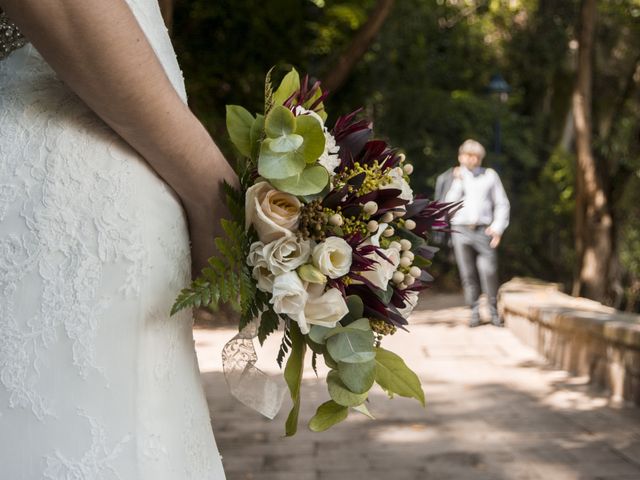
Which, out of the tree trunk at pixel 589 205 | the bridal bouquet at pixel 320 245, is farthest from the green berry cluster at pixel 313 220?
the tree trunk at pixel 589 205

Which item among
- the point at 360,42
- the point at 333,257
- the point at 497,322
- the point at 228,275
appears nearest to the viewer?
the point at 228,275

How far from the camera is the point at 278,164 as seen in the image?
1.38m

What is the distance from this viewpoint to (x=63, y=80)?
1.22m

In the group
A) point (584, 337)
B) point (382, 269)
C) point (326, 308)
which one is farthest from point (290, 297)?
point (584, 337)

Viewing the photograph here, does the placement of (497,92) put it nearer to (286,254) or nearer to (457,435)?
(457,435)

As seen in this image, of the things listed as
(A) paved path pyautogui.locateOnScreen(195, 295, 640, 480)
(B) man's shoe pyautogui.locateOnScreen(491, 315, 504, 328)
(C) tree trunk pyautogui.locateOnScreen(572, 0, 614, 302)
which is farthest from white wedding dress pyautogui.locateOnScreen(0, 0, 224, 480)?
(C) tree trunk pyautogui.locateOnScreen(572, 0, 614, 302)

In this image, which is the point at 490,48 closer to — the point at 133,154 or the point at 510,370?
the point at 510,370

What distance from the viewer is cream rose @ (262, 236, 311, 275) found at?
1374mm

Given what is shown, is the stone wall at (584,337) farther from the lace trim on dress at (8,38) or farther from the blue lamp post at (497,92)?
the blue lamp post at (497,92)

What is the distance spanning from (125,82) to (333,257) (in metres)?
0.43

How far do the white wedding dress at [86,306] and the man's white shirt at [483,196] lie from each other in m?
8.56

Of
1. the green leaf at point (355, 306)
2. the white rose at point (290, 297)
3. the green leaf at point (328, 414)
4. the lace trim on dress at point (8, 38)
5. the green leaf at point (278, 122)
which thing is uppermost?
the lace trim on dress at point (8, 38)

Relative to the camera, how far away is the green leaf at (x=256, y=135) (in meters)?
1.45

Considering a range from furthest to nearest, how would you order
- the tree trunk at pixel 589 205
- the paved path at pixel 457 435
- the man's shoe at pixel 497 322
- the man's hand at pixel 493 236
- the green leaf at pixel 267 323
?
the tree trunk at pixel 589 205
the man's shoe at pixel 497 322
the man's hand at pixel 493 236
the paved path at pixel 457 435
the green leaf at pixel 267 323
